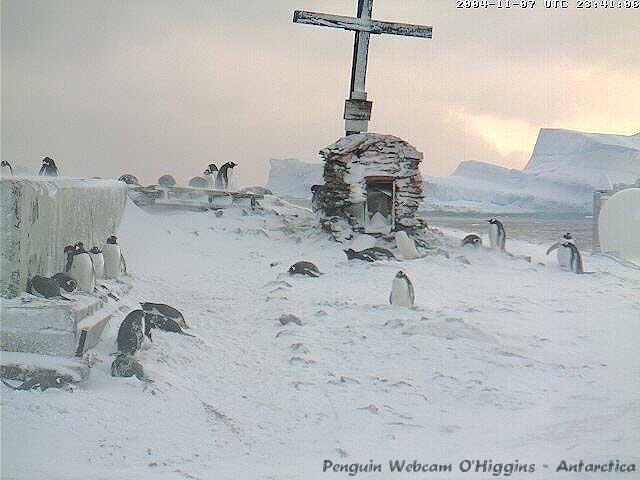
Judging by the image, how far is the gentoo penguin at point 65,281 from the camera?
7.44 ft

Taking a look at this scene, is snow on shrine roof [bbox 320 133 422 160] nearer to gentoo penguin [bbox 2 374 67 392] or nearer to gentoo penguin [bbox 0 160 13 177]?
gentoo penguin [bbox 0 160 13 177]

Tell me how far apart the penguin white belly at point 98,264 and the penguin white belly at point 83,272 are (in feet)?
0.27

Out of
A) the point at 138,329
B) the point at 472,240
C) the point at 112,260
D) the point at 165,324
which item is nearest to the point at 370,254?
the point at 472,240

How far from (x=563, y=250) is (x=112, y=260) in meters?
2.08

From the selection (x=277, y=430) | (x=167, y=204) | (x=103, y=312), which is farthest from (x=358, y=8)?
(x=277, y=430)

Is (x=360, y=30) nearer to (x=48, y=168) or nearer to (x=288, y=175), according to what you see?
(x=288, y=175)

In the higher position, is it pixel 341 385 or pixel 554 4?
pixel 554 4

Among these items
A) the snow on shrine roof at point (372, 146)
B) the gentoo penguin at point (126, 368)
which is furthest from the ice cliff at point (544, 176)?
the gentoo penguin at point (126, 368)

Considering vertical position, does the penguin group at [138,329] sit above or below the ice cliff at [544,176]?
below

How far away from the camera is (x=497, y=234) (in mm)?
3611

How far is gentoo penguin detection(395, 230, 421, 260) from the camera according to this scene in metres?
3.73

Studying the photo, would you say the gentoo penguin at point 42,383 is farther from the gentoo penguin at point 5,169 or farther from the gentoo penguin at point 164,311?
the gentoo penguin at point 5,169

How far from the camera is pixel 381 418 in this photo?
1.93 meters

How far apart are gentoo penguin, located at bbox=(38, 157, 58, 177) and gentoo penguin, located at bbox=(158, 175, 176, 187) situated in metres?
0.53
